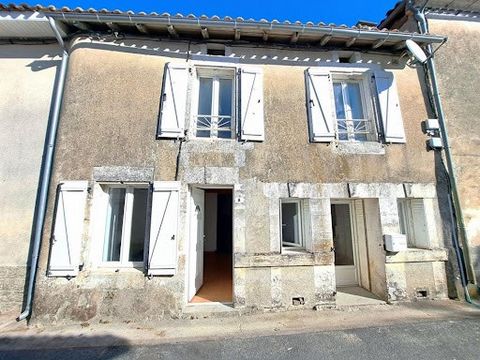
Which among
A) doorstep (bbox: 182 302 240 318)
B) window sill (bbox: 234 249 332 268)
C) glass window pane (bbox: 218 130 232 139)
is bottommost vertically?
doorstep (bbox: 182 302 240 318)

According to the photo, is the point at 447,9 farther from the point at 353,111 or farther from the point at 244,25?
the point at 244,25

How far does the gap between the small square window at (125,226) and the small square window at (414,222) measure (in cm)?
511

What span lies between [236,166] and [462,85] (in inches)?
208

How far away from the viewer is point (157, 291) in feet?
12.6

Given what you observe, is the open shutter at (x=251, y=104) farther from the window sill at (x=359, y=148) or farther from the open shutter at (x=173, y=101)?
the window sill at (x=359, y=148)

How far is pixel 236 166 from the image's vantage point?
4.34 meters

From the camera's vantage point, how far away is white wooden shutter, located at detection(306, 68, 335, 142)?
456cm

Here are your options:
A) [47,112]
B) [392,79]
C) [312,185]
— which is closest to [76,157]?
[47,112]

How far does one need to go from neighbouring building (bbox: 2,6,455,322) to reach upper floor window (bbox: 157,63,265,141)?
35 mm

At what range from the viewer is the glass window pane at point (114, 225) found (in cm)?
416

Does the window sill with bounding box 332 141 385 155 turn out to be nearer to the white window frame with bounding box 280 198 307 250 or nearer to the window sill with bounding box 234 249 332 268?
the white window frame with bounding box 280 198 307 250

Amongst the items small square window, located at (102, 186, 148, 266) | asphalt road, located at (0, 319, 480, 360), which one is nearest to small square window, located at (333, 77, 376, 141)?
asphalt road, located at (0, 319, 480, 360)

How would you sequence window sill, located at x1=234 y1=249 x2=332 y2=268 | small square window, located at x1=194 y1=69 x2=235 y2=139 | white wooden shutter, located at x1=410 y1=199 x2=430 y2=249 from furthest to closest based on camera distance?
1. small square window, located at x1=194 y1=69 x2=235 y2=139
2. white wooden shutter, located at x1=410 y1=199 x2=430 y2=249
3. window sill, located at x1=234 y1=249 x2=332 y2=268

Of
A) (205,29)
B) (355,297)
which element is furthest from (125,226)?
(355,297)
